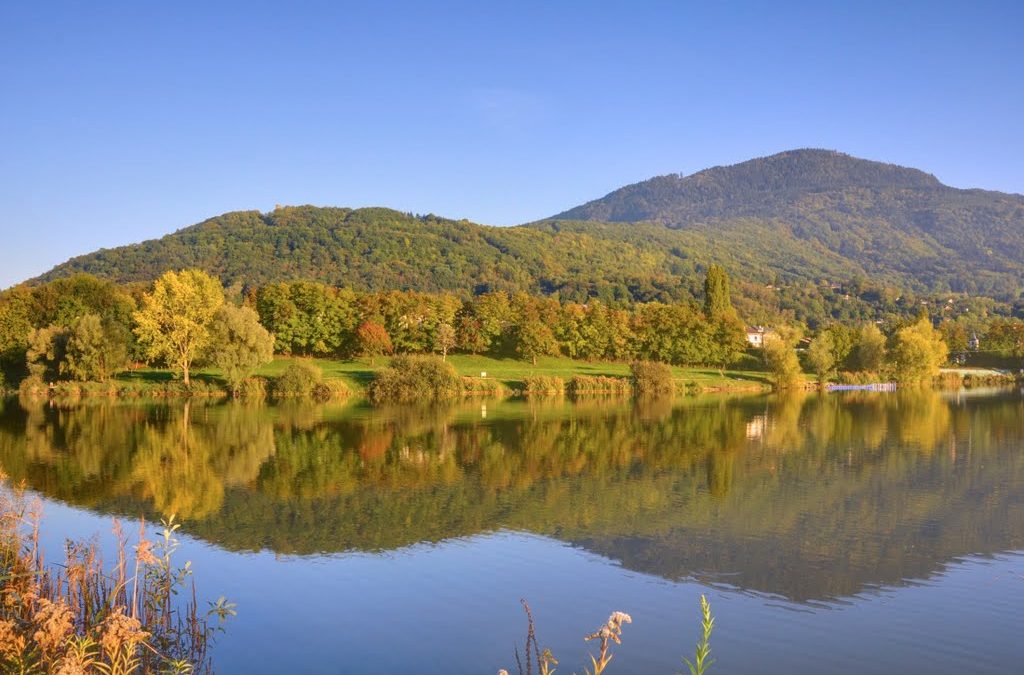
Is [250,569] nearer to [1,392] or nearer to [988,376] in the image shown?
[1,392]

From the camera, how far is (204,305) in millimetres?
74188

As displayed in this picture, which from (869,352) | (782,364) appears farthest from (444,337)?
(869,352)

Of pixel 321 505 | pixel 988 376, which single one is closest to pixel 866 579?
pixel 321 505

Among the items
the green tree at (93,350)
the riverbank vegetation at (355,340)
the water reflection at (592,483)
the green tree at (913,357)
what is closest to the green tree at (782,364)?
the riverbank vegetation at (355,340)

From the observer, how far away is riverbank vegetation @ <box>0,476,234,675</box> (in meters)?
10.6

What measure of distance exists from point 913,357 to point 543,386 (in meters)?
46.1

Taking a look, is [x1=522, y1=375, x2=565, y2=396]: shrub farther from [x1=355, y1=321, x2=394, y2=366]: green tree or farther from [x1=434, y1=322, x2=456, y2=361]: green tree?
[x1=355, y1=321, x2=394, y2=366]: green tree

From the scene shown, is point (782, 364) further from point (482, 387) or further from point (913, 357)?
point (482, 387)

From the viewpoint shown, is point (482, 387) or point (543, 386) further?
point (543, 386)

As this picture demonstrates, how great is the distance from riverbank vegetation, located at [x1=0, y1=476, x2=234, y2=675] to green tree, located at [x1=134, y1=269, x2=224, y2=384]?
2176 inches

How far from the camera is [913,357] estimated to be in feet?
320

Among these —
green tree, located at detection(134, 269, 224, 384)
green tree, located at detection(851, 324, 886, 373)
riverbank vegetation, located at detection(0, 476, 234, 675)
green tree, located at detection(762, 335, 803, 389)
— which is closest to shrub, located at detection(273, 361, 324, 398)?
green tree, located at detection(134, 269, 224, 384)

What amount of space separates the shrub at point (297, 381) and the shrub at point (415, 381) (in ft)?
15.8

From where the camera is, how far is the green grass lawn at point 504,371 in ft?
250
